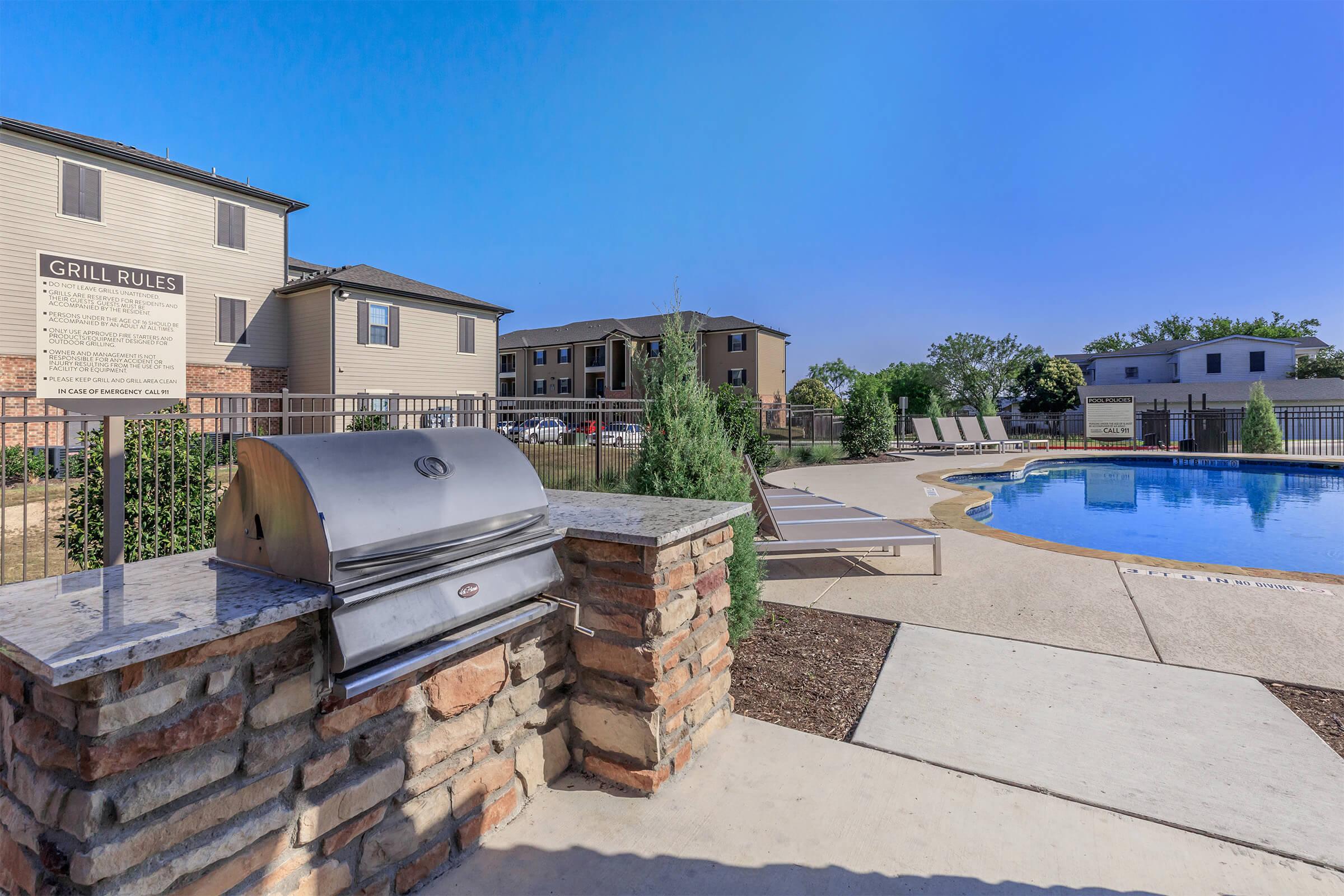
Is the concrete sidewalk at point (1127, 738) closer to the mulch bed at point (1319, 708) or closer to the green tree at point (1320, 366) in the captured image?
the mulch bed at point (1319, 708)

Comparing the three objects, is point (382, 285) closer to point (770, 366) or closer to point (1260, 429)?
point (770, 366)

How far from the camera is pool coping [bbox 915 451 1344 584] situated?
18.0ft

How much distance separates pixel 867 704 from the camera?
311 cm

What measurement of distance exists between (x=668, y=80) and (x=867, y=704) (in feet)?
38.5

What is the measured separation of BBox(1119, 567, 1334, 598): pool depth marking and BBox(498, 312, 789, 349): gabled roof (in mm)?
32052

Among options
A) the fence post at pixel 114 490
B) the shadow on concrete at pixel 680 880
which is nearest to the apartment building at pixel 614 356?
the fence post at pixel 114 490

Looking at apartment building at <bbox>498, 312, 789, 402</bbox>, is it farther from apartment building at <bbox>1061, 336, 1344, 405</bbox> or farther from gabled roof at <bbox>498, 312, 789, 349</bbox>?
apartment building at <bbox>1061, 336, 1344, 405</bbox>

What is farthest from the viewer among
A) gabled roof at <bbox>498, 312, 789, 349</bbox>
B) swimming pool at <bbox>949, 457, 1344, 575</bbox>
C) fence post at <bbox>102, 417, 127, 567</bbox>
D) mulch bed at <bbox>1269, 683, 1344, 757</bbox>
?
gabled roof at <bbox>498, 312, 789, 349</bbox>

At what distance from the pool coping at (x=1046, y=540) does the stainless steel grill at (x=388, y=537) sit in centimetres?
653

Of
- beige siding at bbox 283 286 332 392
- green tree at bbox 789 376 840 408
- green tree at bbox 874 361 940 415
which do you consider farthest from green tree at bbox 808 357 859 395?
beige siding at bbox 283 286 332 392

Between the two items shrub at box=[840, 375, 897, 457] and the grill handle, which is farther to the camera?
shrub at box=[840, 375, 897, 457]

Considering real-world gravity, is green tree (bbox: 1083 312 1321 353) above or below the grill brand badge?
above

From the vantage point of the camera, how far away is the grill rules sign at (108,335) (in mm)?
2270

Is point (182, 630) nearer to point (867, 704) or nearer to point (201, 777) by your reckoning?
point (201, 777)
